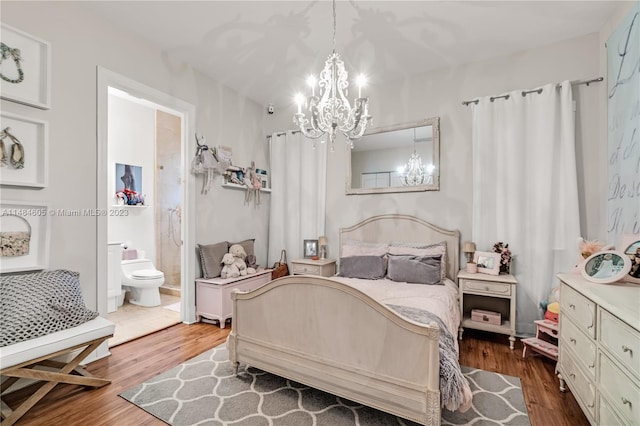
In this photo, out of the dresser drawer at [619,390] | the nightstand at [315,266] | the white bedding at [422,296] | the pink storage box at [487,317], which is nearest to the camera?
the dresser drawer at [619,390]

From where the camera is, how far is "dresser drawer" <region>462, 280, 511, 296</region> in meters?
2.74

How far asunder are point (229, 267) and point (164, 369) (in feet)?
4.38

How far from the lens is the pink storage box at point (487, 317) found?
287 centimetres

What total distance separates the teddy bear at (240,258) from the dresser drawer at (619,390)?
3.13 m

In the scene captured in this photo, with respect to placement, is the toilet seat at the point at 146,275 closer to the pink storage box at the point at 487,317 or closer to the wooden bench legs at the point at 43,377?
the wooden bench legs at the point at 43,377

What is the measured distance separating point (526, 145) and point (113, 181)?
514 cm

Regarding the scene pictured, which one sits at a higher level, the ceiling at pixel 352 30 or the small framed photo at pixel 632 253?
the ceiling at pixel 352 30

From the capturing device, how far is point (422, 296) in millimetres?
2473

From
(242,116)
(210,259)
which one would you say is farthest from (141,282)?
(242,116)

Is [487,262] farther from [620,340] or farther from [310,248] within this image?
[310,248]

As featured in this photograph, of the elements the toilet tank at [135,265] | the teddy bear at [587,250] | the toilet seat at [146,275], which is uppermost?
the teddy bear at [587,250]

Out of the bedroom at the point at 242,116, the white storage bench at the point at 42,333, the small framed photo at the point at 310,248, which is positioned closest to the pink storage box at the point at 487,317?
the bedroom at the point at 242,116

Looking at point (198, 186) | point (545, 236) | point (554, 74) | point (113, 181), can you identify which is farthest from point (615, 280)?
point (113, 181)

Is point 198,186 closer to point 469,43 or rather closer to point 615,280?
point 469,43
